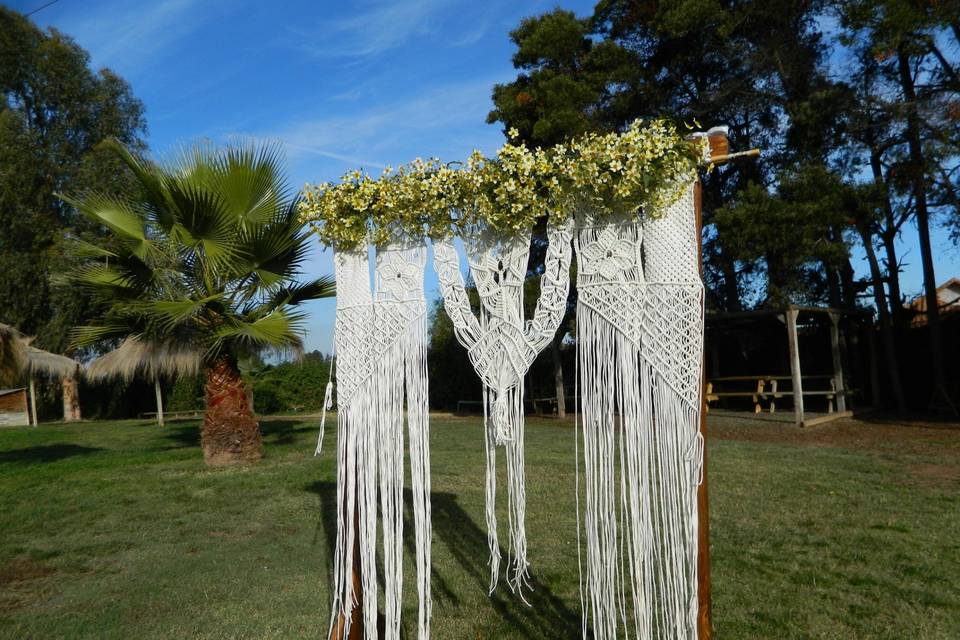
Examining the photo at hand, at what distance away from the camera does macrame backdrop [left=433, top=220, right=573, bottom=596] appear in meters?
2.55

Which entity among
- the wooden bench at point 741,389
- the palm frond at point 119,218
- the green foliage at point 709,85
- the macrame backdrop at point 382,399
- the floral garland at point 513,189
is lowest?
the wooden bench at point 741,389

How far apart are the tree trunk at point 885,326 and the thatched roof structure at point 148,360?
11.7 metres

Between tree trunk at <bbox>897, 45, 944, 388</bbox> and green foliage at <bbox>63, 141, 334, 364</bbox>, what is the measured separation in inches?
387

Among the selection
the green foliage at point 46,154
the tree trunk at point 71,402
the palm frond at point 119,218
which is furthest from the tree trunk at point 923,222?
the tree trunk at point 71,402

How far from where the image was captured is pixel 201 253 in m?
7.56

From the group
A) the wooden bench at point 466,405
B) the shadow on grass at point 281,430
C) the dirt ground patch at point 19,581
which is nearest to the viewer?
the dirt ground patch at point 19,581

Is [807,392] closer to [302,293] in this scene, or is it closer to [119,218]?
[302,293]

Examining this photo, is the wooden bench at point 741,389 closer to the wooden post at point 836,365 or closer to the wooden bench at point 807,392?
the wooden bench at point 807,392

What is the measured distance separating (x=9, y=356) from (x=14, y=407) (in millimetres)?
11932

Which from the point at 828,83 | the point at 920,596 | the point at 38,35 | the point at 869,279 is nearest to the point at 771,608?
the point at 920,596

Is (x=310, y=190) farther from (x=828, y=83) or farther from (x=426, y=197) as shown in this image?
(x=828, y=83)

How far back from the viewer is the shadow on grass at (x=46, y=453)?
995 centimetres

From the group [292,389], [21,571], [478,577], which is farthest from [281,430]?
[478,577]

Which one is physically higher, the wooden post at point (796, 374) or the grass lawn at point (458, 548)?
the wooden post at point (796, 374)
